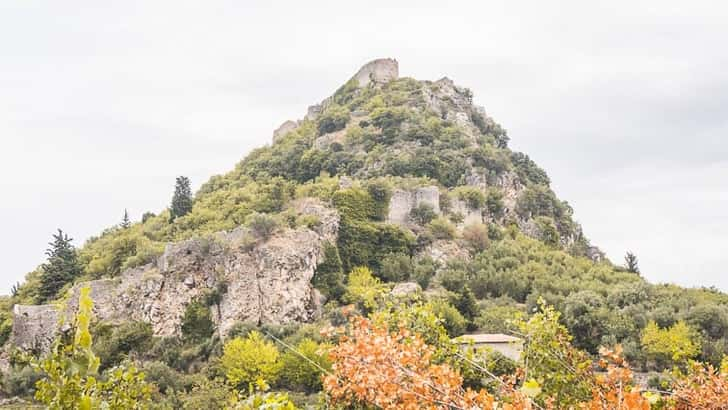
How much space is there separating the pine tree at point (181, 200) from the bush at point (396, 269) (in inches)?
642

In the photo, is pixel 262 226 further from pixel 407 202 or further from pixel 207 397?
pixel 207 397

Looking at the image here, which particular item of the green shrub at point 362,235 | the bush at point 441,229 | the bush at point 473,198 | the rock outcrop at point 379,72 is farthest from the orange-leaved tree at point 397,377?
the rock outcrop at point 379,72

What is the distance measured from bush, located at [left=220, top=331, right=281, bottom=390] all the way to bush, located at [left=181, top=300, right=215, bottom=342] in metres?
3.93

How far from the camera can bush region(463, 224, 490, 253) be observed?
42281 millimetres

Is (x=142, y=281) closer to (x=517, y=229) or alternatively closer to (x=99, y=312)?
(x=99, y=312)

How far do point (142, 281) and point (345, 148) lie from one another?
2693 centimetres

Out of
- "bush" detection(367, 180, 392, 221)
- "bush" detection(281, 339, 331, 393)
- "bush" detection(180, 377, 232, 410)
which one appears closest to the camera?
"bush" detection(180, 377, 232, 410)

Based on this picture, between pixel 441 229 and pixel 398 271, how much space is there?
5398 mm

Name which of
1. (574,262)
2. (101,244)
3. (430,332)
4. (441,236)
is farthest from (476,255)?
(430,332)

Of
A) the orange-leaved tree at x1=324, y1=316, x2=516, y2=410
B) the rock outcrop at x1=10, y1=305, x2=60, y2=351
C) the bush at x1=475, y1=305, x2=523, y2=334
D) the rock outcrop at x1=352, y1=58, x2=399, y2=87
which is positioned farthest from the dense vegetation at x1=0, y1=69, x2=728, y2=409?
the rock outcrop at x1=352, y1=58, x2=399, y2=87

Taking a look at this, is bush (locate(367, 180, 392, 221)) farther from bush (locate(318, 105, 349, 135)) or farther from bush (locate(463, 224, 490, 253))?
bush (locate(318, 105, 349, 135))

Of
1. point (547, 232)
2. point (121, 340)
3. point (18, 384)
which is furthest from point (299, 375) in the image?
point (547, 232)

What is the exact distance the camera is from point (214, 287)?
107 feet

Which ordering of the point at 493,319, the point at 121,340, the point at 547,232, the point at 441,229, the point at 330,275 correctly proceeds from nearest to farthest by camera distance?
→ the point at 121,340
the point at 493,319
the point at 330,275
the point at 441,229
the point at 547,232
